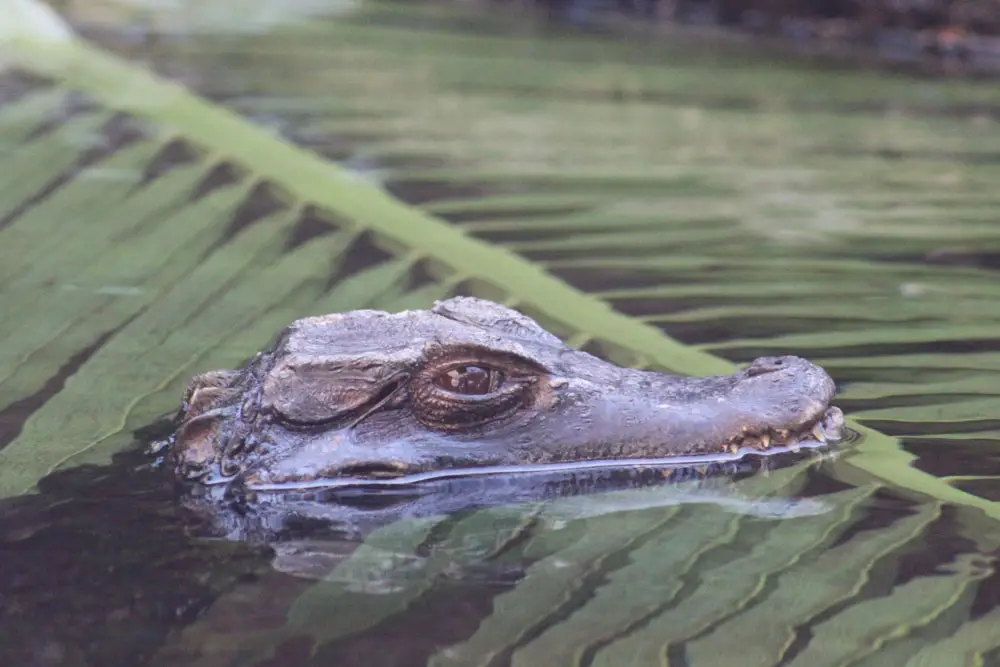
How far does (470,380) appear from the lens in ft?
9.25

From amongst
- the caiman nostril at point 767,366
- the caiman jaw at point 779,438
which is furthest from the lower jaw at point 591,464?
the caiman nostril at point 767,366

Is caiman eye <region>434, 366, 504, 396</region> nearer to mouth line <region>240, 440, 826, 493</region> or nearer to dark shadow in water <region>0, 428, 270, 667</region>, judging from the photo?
mouth line <region>240, 440, 826, 493</region>

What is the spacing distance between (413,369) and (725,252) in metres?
1.55

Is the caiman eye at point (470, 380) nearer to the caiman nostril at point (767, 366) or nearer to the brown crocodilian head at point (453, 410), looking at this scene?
the brown crocodilian head at point (453, 410)

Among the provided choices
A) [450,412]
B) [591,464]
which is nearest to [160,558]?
[450,412]

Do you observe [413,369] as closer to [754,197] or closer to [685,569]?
[685,569]

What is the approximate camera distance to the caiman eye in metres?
2.82

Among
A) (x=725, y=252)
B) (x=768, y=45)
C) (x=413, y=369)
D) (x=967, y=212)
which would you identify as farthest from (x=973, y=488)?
(x=768, y=45)

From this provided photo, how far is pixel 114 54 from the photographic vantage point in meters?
5.92

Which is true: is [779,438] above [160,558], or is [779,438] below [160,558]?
above

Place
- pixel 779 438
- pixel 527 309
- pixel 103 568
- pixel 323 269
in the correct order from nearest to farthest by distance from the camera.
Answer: pixel 103 568, pixel 779 438, pixel 527 309, pixel 323 269

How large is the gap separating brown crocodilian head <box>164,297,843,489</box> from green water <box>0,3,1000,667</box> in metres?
0.13

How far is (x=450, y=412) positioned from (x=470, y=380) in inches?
3.0

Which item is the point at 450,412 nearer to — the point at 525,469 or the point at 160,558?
the point at 525,469
